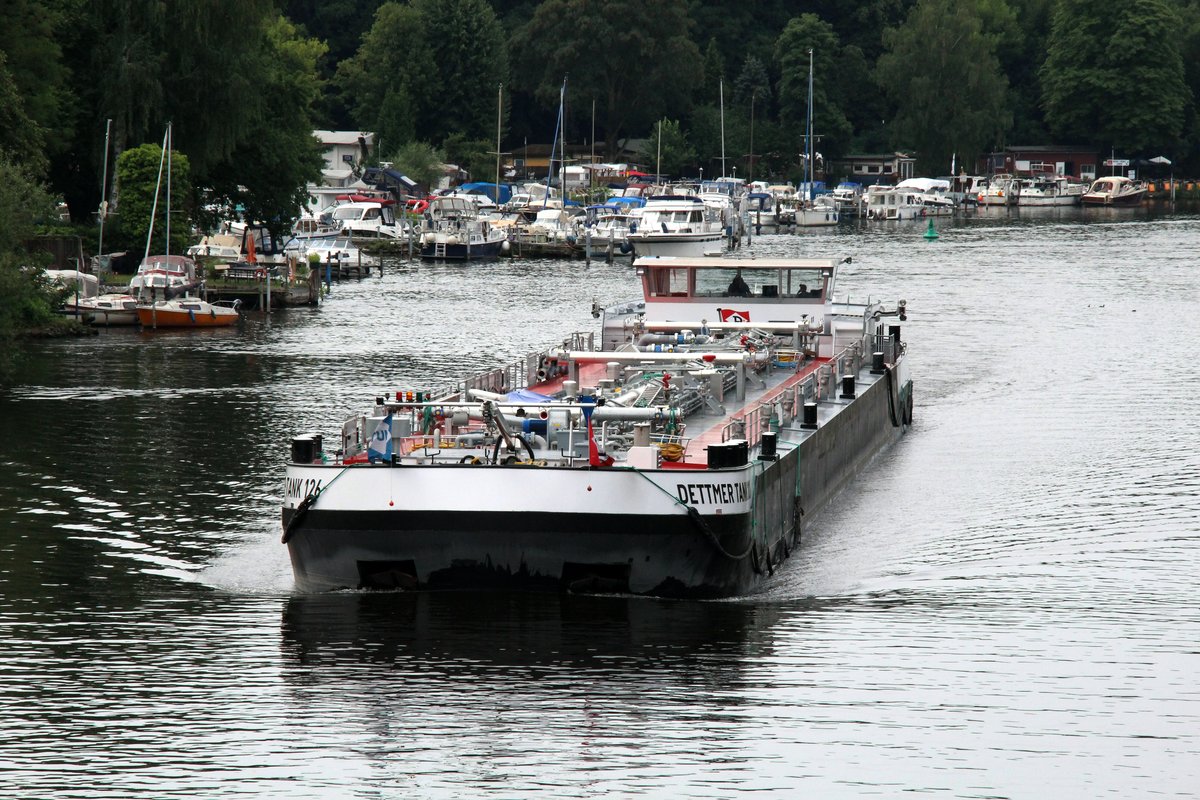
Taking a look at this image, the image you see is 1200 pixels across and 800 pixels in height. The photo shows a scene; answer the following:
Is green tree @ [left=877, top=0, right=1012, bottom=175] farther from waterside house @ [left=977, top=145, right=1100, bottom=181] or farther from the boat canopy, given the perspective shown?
the boat canopy

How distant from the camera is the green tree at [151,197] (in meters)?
72.2

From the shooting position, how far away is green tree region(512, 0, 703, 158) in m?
147

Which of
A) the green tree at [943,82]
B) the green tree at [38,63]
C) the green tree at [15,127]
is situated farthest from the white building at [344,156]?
the green tree at [15,127]

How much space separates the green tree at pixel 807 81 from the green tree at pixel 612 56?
10.7m

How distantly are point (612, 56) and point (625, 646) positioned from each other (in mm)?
129181

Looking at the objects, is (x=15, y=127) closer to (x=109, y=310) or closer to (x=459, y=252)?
(x=109, y=310)

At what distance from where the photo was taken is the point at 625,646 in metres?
23.3

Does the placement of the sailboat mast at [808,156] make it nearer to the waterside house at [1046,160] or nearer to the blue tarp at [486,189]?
the waterside house at [1046,160]

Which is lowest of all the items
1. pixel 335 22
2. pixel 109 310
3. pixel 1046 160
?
pixel 109 310

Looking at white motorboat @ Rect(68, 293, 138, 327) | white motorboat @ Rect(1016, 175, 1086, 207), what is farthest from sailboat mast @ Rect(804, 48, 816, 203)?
white motorboat @ Rect(68, 293, 138, 327)

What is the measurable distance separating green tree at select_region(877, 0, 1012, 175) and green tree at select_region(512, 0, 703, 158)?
64.3 ft

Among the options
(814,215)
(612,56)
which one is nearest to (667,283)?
(814,215)

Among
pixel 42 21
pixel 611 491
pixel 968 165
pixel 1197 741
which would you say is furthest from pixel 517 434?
pixel 968 165

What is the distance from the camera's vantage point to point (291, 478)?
24.9 m
